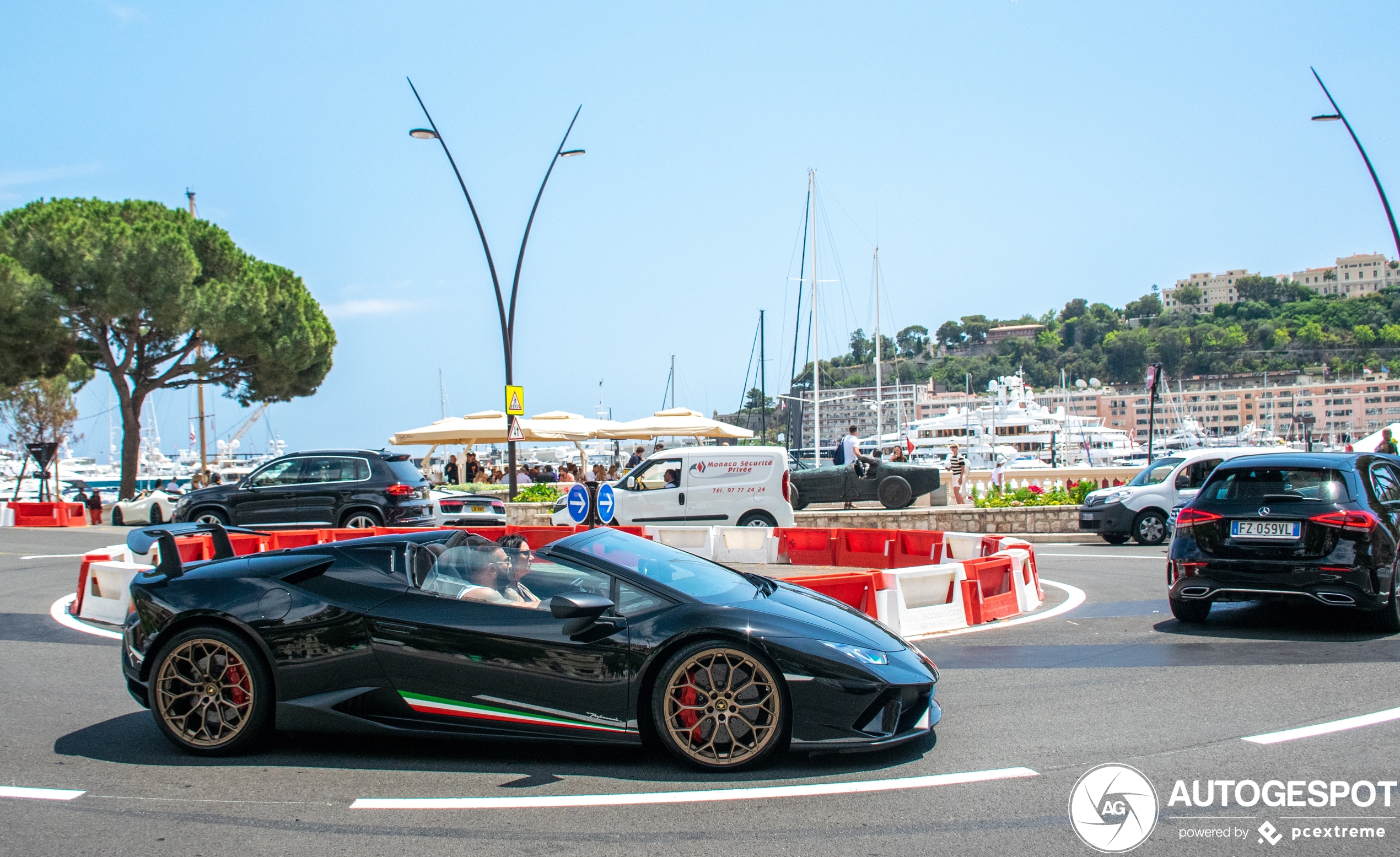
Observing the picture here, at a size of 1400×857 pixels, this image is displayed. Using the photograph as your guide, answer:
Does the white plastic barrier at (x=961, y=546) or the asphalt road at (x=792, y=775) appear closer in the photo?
the asphalt road at (x=792, y=775)

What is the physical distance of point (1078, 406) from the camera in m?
135

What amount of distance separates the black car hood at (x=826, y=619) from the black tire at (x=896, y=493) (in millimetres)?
17897

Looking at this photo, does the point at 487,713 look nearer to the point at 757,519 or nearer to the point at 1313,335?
the point at 757,519

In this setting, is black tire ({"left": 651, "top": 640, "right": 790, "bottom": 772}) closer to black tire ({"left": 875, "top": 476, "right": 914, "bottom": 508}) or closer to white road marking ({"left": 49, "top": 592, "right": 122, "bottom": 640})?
white road marking ({"left": 49, "top": 592, "right": 122, "bottom": 640})


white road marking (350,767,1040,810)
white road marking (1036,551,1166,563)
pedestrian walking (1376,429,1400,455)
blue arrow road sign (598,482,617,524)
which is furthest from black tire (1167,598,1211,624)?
pedestrian walking (1376,429,1400,455)

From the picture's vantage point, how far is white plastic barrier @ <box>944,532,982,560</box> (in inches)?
519

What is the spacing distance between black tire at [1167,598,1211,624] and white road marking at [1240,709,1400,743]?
3.21 m

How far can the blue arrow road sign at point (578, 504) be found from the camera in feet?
50.2

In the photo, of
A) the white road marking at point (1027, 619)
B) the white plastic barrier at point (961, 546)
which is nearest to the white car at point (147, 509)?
the white plastic barrier at point (961, 546)

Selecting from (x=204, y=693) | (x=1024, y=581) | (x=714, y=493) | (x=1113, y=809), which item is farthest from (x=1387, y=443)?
(x=204, y=693)

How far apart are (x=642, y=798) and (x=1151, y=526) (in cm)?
1599

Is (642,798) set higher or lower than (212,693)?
lower

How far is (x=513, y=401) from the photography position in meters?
20.3

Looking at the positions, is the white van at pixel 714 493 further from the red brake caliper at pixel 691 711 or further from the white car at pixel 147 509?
the red brake caliper at pixel 691 711
